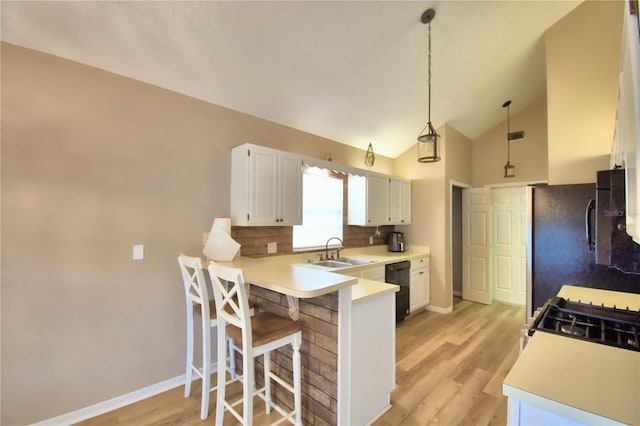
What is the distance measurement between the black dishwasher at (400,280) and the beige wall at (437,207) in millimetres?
687

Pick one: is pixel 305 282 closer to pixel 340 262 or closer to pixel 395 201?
pixel 340 262

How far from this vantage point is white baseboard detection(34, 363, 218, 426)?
1.93m

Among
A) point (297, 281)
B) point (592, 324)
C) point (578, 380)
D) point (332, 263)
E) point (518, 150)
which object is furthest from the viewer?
point (518, 150)

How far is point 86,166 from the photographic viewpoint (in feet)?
6.69

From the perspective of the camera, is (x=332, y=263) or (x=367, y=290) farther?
(x=332, y=263)

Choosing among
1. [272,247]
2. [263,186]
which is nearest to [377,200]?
[272,247]

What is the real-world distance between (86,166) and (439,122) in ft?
13.5

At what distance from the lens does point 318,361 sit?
1.86 metres

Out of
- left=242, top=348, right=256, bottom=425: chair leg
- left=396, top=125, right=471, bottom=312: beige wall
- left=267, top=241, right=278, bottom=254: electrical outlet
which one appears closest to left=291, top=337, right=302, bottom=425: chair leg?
left=242, top=348, right=256, bottom=425: chair leg

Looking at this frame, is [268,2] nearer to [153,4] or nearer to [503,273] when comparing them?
[153,4]

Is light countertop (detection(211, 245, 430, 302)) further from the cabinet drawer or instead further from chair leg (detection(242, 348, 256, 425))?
the cabinet drawer

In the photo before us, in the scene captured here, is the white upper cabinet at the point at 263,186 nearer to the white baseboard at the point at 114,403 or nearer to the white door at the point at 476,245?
the white baseboard at the point at 114,403

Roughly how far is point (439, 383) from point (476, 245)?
10.2 ft

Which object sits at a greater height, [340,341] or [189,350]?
[340,341]
